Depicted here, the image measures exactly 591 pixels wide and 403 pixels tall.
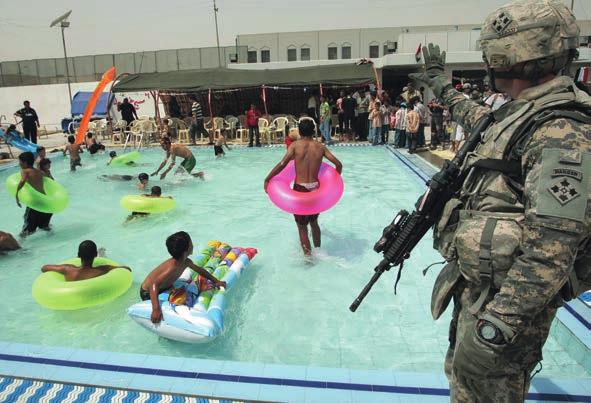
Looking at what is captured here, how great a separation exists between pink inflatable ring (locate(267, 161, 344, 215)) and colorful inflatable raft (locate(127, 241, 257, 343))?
877 mm

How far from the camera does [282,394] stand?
8.40 feet

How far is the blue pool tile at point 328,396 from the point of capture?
8.26 feet

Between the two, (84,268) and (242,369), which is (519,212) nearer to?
(242,369)

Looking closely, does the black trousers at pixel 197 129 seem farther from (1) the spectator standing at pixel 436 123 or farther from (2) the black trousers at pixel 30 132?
(1) the spectator standing at pixel 436 123

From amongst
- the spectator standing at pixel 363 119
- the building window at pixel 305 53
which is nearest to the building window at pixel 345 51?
the building window at pixel 305 53

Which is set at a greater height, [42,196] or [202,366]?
[42,196]

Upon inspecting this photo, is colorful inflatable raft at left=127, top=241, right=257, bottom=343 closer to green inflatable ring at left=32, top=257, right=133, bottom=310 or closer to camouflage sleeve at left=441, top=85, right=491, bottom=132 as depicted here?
green inflatable ring at left=32, top=257, right=133, bottom=310

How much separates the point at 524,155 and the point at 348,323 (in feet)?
8.81

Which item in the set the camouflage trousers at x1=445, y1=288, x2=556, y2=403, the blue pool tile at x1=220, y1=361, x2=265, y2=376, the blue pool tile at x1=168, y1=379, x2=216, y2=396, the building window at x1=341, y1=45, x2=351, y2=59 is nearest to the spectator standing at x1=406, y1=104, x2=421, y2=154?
the blue pool tile at x1=220, y1=361, x2=265, y2=376

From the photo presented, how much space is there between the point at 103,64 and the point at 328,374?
32866 mm

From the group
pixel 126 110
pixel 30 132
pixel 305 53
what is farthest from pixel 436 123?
pixel 305 53

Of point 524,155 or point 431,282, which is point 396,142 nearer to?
point 431,282

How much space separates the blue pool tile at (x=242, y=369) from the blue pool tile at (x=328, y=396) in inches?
14.2

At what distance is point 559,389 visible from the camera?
2510mm
